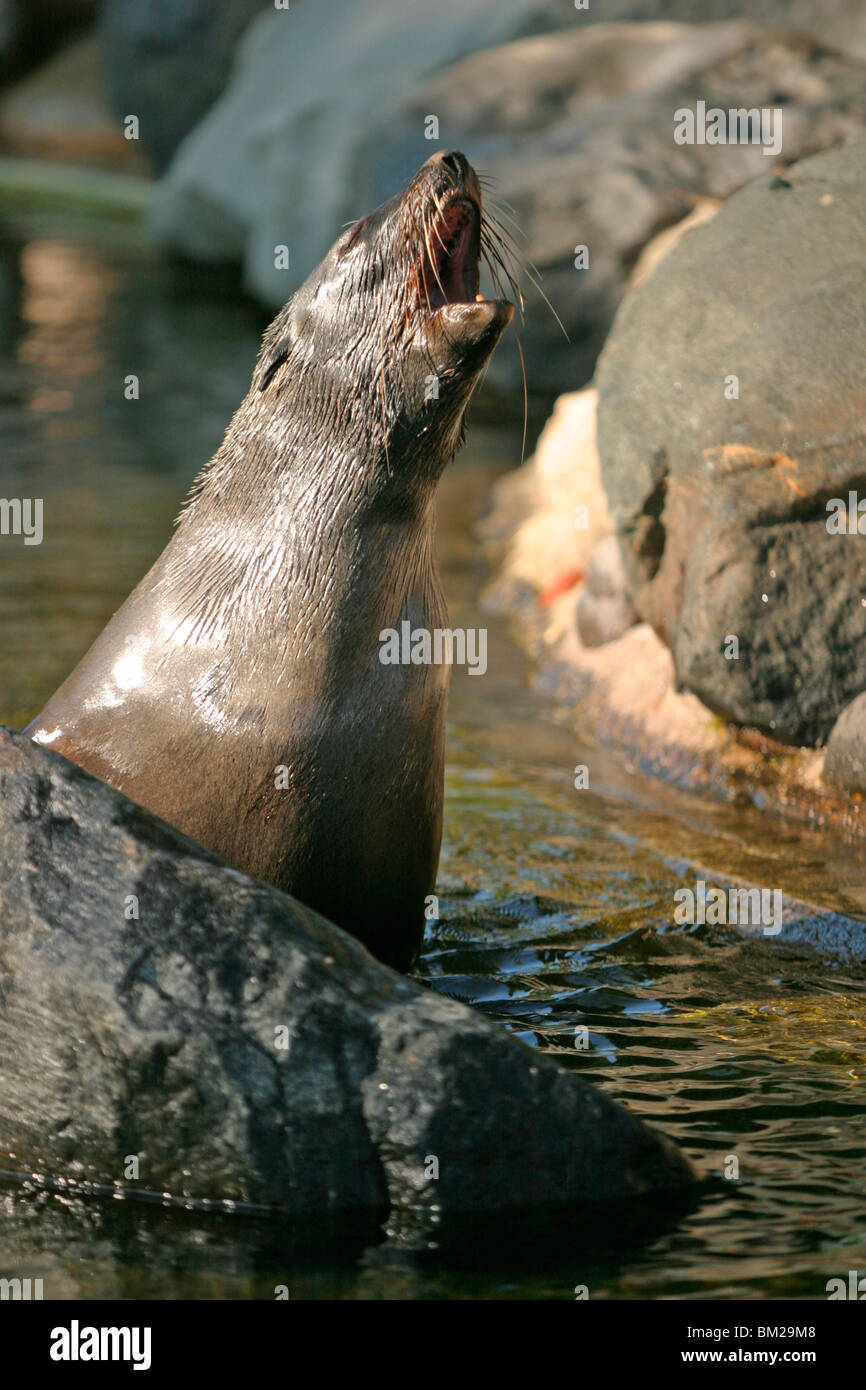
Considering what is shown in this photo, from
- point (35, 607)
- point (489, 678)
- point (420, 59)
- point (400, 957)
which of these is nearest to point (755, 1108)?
point (400, 957)

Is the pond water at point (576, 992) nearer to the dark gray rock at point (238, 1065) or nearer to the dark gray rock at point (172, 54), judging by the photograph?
the dark gray rock at point (238, 1065)

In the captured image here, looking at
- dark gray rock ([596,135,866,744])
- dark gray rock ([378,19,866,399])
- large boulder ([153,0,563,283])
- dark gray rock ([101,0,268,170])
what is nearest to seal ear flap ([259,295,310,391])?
dark gray rock ([596,135,866,744])

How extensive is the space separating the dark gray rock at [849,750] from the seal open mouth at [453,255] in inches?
113

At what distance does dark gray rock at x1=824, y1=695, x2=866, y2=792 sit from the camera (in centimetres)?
777

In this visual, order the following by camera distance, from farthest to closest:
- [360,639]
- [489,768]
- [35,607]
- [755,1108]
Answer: [35,607]
[489,768]
[360,639]
[755,1108]

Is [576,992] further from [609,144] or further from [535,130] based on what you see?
[535,130]

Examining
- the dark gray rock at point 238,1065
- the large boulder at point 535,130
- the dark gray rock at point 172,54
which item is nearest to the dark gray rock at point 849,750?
the dark gray rock at point 238,1065

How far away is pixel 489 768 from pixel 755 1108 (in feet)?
12.4

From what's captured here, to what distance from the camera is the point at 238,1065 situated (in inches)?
181

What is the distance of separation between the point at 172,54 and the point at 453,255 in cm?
2211

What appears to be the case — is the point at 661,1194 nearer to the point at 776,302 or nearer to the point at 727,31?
the point at 776,302

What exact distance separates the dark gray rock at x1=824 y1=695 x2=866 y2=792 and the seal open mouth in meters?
2.87

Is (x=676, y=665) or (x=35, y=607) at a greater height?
(x=35, y=607)

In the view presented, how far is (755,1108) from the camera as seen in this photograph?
5188 mm
